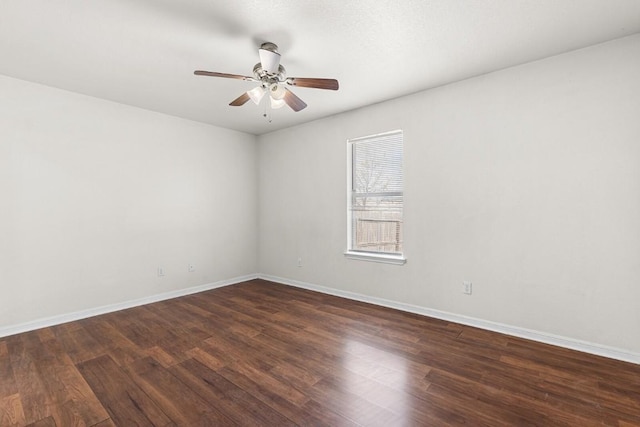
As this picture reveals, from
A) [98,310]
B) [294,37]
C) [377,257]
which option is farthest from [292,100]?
[98,310]

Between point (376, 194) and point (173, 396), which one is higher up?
point (376, 194)

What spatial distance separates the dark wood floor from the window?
98 centimetres

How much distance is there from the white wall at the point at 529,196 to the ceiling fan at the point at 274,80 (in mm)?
1525

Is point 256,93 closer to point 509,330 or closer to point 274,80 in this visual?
point 274,80

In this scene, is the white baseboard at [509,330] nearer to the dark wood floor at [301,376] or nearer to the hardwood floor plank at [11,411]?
the dark wood floor at [301,376]

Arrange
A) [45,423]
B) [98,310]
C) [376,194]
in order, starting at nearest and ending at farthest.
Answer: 1. [45,423]
2. [98,310]
3. [376,194]

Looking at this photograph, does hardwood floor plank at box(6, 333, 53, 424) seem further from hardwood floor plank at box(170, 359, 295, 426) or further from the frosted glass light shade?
the frosted glass light shade

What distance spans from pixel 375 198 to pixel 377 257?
0.79 metres

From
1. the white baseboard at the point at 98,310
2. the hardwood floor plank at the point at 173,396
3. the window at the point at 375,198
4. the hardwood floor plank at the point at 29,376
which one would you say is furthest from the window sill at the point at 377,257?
the hardwood floor plank at the point at 29,376

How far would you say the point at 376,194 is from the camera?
12.9 feet

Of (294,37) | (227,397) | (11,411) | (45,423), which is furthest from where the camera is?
(294,37)

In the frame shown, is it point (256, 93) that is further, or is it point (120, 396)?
point (256, 93)

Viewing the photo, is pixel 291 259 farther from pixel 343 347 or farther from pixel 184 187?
pixel 343 347

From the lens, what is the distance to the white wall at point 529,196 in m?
2.37
